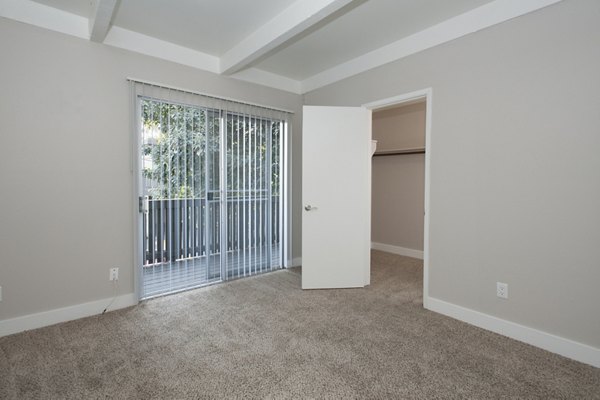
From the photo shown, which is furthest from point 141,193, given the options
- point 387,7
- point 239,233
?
point 387,7

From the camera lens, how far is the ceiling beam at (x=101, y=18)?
2.14 meters

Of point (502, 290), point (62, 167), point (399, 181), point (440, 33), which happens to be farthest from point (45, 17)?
point (399, 181)

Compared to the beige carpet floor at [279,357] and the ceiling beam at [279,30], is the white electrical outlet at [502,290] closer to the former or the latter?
the beige carpet floor at [279,357]

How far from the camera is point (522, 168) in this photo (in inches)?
91.8

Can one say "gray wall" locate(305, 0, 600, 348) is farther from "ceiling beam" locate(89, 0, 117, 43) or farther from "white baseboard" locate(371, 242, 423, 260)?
"ceiling beam" locate(89, 0, 117, 43)

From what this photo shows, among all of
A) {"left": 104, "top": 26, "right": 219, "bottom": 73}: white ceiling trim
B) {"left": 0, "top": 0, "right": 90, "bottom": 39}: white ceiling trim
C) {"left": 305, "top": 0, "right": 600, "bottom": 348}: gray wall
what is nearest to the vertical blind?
{"left": 104, "top": 26, "right": 219, "bottom": 73}: white ceiling trim

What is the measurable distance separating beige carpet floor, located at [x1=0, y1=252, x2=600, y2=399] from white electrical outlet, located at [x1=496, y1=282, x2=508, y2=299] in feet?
1.04

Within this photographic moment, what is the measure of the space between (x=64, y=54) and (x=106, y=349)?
2.41 metres

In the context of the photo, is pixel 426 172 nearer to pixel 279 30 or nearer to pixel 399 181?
pixel 279 30

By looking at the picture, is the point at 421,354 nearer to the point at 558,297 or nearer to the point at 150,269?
the point at 558,297

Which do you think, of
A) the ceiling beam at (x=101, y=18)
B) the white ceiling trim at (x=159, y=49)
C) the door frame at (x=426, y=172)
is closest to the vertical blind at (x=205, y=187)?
the white ceiling trim at (x=159, y=49)

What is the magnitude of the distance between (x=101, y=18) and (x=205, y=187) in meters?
1.69

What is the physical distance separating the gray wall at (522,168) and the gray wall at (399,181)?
2.09 metres

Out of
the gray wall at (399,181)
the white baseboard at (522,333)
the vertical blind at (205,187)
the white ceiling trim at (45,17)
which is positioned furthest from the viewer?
the gray wall at (399,181)
